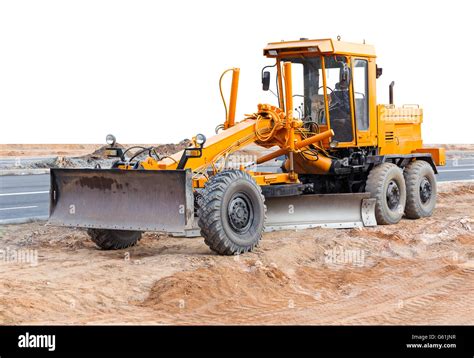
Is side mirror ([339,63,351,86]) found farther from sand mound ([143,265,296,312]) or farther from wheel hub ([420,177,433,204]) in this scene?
sand mound ([143,265,296,312])

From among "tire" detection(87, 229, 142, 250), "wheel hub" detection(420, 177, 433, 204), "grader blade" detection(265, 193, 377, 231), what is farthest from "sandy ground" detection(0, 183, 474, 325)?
"wheel hub" detection(420, 177, 433, 204)

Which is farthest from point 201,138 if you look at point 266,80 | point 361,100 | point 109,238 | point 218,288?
point 361,100

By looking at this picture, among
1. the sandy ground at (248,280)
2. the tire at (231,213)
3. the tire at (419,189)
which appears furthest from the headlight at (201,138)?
the tire at (419,189)

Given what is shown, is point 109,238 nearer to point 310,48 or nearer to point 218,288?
point 218,288

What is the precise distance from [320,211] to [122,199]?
4181mm

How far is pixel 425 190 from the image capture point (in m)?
18.1

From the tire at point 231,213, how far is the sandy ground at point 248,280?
0.82 ft

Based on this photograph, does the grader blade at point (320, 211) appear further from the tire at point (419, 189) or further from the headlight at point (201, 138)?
the headlight at point (201, 138)

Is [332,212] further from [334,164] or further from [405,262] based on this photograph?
[405,262]

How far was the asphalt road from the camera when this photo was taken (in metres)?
18.1

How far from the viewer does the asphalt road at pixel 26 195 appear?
18.1m

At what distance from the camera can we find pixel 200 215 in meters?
12.4
